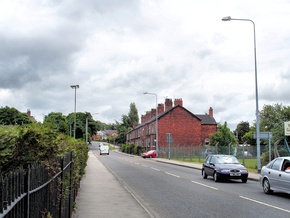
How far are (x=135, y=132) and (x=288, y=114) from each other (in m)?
56.0

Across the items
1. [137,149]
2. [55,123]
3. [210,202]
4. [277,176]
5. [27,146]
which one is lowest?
[210,202]

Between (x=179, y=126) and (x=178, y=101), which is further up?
(x=178, y=101)

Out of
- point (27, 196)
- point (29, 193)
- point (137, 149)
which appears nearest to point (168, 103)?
point (137, 149)

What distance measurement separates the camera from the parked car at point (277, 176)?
Answer: 13969 mm

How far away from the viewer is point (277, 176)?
47.8 feet

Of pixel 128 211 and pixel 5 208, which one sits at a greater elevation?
pixel 5 208

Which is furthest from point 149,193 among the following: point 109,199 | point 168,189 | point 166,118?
point 166,118

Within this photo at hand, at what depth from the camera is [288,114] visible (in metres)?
51.0

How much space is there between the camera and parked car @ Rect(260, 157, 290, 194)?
14.0 meters

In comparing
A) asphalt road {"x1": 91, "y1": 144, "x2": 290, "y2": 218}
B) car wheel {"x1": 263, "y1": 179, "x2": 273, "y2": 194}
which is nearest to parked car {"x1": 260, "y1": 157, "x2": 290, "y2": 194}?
car wheel {"x1": 263, "y1": 179, "x2": 273, "y2": 194}

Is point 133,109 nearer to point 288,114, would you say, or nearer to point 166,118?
point 166,118

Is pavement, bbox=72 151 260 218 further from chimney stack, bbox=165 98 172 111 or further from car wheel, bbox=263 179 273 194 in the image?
chimney stack, bbox=165 98 172 111

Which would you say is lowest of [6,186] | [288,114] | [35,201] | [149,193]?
[149,193]

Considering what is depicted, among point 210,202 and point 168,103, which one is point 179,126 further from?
point 210,202
